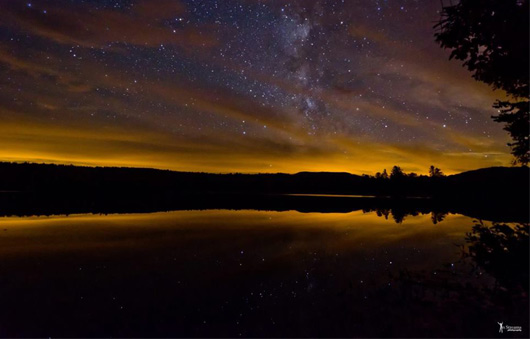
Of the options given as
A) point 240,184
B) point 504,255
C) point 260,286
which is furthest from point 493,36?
point 240,184

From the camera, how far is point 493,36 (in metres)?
11.6

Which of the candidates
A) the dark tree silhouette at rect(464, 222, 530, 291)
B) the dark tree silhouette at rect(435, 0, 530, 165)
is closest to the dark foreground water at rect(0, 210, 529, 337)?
the dark tree silhouette at rect(464, 222, 530, 291)

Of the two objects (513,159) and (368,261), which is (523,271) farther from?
(513,159)

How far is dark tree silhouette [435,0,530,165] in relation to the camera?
10375 millimetres

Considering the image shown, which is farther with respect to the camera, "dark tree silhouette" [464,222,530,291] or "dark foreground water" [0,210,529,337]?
"dark tree silhouette" [464,222,530,291]

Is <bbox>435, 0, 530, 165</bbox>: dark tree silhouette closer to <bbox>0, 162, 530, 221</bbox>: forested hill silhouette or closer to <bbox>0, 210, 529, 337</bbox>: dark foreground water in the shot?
<bbox>0, 210, 529, 337</bbox>: dark foreground water

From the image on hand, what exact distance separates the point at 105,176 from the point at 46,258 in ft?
366

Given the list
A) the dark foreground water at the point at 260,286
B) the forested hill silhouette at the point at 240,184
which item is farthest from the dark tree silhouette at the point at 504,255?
the forested hill silhouette at the point at 240,184

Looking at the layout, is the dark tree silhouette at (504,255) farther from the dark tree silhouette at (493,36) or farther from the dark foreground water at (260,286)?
the dark tree silhouette at (493,36)

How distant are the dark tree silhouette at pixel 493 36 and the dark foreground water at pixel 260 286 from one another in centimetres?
668

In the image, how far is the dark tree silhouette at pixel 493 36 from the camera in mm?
10375

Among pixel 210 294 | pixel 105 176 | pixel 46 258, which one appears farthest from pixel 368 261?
pixel 105 176

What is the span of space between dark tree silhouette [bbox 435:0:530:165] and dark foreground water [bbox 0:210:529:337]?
6.68 meters

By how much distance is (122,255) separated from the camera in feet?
42.0
